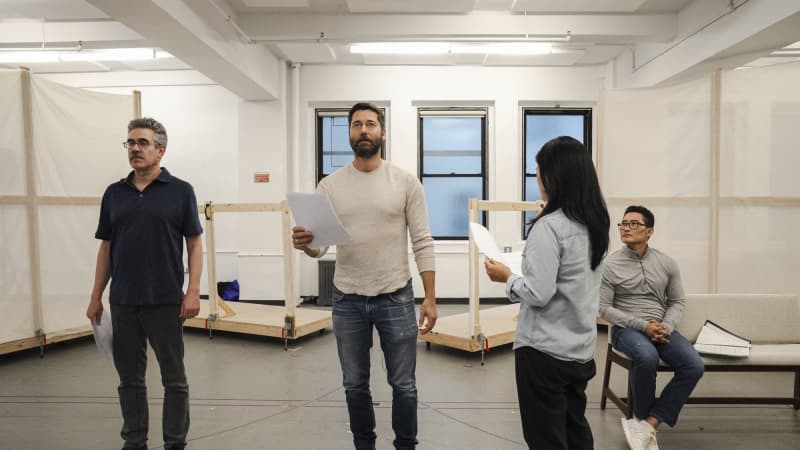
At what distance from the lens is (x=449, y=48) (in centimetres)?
602

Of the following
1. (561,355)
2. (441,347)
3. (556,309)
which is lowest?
(441,347)

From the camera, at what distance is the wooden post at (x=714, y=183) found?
388 centimetres

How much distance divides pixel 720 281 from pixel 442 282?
11.5ft

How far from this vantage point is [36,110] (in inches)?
171

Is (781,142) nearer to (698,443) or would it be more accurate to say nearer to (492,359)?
(698,443)

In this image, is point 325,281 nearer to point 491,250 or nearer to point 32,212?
point 32,212

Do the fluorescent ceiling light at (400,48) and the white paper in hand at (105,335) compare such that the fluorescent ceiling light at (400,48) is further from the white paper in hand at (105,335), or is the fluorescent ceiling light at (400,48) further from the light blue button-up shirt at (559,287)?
the light blue button-up shirt at (559,287)

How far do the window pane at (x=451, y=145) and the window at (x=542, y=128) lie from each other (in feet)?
2.20

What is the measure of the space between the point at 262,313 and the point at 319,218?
365cm

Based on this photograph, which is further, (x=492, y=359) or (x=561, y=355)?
(x=492, y=359)

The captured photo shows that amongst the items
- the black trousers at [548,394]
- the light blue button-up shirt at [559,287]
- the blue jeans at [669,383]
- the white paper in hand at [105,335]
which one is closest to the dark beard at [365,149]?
the light blue button-up shirt at [559,287]

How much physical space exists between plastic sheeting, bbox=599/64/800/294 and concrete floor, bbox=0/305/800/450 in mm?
882

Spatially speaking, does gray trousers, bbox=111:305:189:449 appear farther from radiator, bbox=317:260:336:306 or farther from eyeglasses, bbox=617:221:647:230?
radiator, bbox=317:260:336:306

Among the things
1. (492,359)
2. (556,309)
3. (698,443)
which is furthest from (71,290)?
(698,443)
